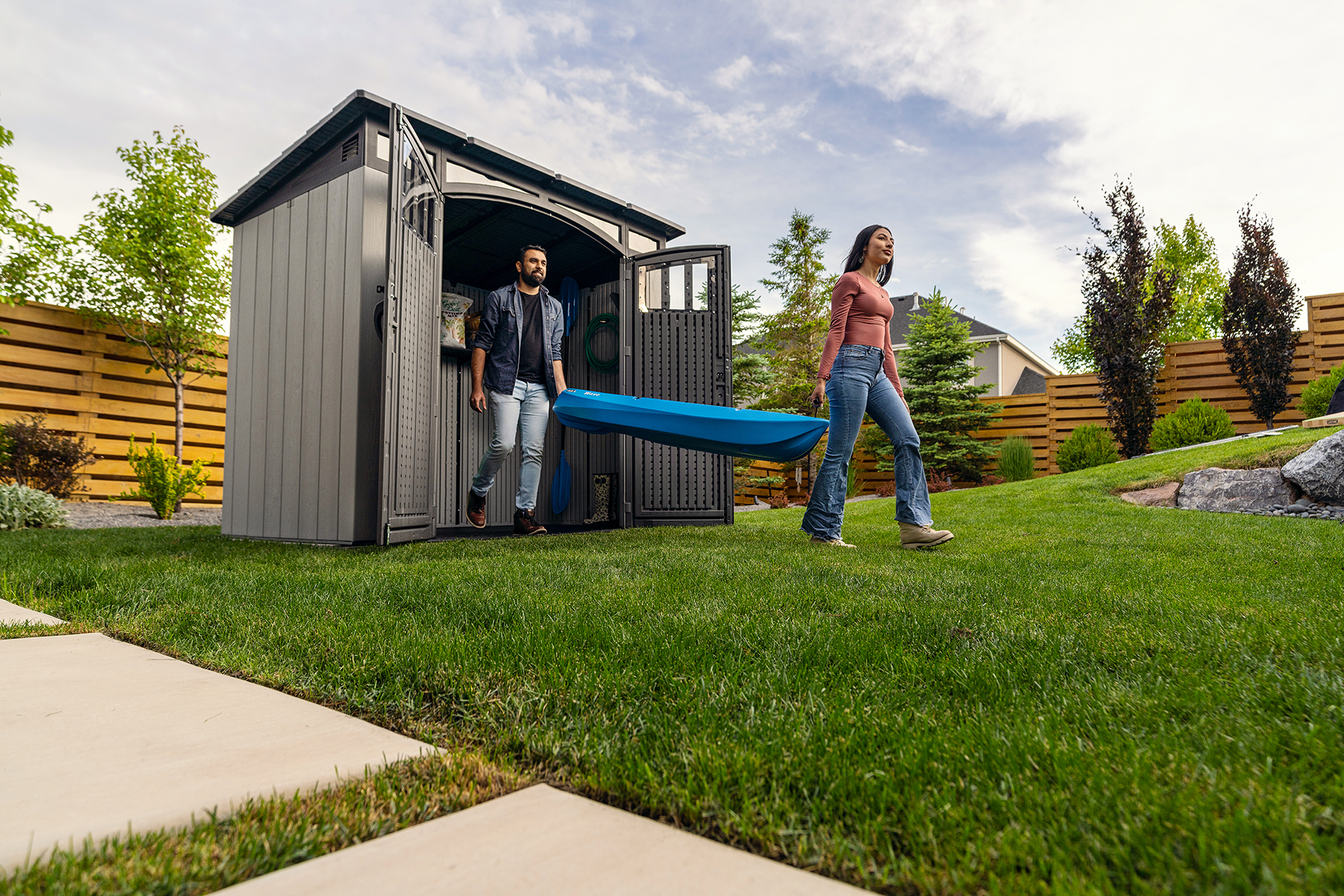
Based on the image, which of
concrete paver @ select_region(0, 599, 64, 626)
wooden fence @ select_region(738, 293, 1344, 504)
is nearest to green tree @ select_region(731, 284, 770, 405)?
wooden fence @ select_region(738, 293, 1344, 504)

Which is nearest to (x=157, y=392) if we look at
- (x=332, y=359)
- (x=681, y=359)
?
(x=332, y=359)

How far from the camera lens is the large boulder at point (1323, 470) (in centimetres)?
538

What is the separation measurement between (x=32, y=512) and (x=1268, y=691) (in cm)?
954

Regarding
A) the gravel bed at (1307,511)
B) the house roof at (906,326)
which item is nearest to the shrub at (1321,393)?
the gravel bed at (1307,511)

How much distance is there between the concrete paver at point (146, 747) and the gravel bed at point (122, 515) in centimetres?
743

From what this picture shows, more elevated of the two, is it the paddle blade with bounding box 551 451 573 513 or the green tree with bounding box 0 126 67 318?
the green tree with bounding box 0 126 67 318

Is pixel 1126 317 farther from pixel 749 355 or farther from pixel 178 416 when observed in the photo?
pixel 178 416

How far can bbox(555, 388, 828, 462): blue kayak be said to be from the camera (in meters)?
4.27

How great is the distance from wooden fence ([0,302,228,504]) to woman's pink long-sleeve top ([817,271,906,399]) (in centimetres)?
834

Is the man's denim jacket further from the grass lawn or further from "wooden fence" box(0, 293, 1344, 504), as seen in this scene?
"wooden fence" box(0, 293, 1344, 504)

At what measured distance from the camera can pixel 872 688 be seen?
1.28m

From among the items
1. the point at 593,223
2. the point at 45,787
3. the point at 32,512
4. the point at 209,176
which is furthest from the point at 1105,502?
the point at 209,176

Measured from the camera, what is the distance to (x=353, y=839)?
2.51 feet

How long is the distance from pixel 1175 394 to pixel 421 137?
547 inches
